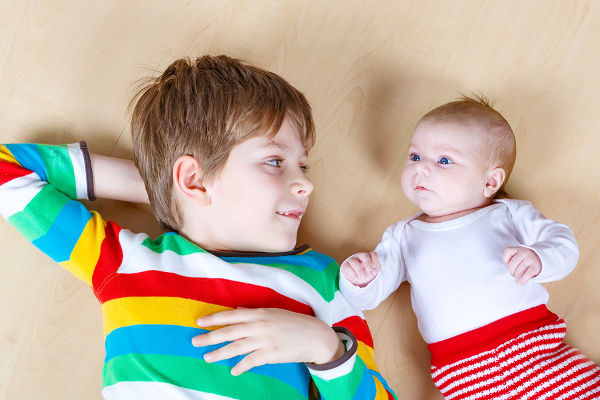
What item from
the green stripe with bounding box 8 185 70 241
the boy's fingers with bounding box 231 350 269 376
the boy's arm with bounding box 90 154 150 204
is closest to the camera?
the boy's fingers with bounding box 231 350 269 376

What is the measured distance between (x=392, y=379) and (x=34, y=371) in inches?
30.0

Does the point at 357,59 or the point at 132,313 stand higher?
the point at 357,59

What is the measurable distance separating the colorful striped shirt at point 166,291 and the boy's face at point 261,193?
4 cm

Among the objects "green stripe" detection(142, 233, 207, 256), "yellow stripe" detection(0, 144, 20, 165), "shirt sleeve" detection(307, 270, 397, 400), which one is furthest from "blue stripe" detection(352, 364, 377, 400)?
"yellow stripe" detection(0, 144, 20, 165)

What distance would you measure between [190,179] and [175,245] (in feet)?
0.42

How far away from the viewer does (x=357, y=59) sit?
4.28 ft

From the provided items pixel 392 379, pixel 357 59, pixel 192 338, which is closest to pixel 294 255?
pixel 192 338

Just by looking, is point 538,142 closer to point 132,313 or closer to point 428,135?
point 428,135

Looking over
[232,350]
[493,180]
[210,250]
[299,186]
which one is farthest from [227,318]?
[493,180]

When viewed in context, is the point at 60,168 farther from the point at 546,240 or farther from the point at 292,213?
the point at 546,240

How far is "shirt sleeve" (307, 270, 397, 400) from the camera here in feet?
3.00

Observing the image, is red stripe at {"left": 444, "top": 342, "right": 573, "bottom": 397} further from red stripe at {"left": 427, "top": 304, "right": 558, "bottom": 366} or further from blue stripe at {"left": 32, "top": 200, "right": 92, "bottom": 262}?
blue stripe at {"left": 32, "top": 200, "right": 92, "bottom": 262}

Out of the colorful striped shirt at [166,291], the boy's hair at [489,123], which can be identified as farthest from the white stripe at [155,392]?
the boy's hair at [489,123]

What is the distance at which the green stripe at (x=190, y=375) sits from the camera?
92 centimetres
